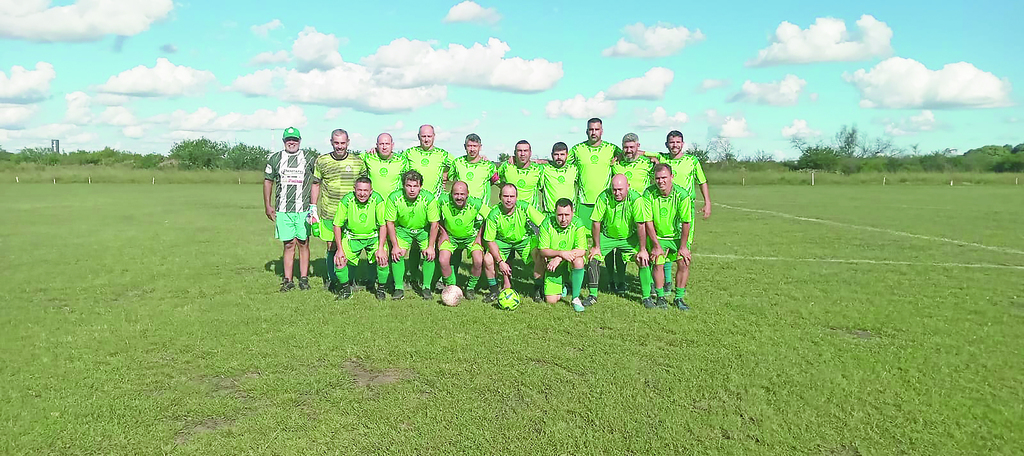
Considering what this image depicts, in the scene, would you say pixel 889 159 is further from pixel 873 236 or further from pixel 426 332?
pixel 426 332

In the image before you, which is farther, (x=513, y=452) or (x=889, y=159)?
(x=889, y=159)

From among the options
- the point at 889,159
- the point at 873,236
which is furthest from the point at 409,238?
the point at 889,159

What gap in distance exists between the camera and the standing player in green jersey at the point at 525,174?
7121mm

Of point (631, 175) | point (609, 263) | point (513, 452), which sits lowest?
point (513, 452)

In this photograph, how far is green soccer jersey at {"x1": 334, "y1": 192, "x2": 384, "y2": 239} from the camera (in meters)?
6.91

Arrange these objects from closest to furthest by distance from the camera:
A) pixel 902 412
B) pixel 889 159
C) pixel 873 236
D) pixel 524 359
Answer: pixel 902 412 < pixel 524 359 < pixel 873 236 < pixel 889 159

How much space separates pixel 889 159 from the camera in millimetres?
53438

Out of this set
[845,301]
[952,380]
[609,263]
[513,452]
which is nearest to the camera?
[513,452]

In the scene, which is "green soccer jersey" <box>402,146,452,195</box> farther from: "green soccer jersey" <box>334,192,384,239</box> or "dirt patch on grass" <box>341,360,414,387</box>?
"dirt patch on grass" <box>341,360,414,387</box>

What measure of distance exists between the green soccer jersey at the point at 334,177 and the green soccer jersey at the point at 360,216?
0.20 m

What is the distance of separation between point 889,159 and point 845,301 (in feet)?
176

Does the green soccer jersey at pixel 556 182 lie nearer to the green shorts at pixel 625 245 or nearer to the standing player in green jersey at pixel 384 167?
the green shorts at pixel 625 245

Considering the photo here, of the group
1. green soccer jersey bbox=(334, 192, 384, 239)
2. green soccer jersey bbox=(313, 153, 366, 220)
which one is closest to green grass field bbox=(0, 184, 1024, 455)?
green soccer jersey bbox=(334, 192, 384, 239)

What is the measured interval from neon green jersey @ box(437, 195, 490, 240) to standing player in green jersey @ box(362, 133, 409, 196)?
60cm
